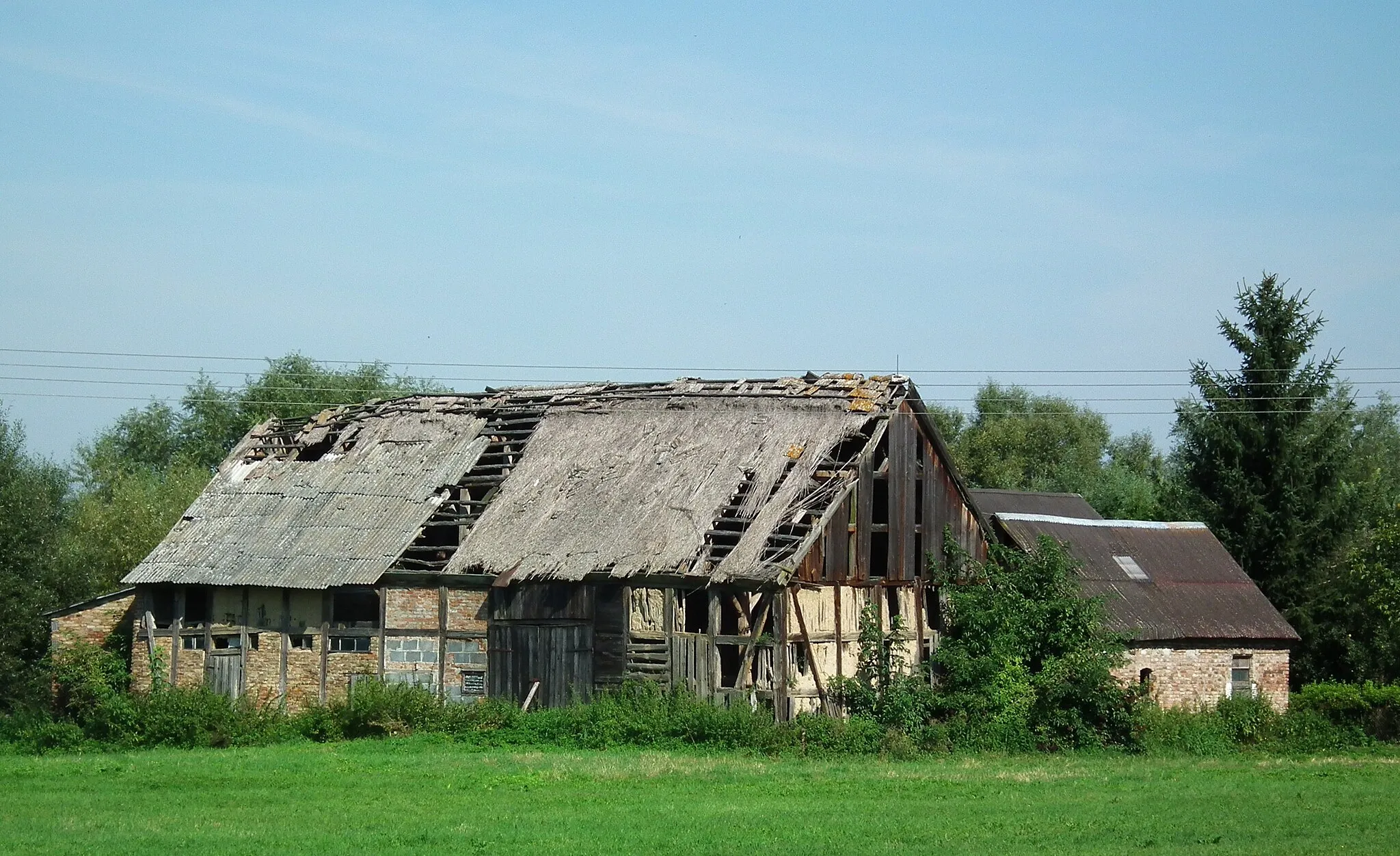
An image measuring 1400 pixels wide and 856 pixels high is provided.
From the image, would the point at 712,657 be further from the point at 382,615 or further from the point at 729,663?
the point at 382,615

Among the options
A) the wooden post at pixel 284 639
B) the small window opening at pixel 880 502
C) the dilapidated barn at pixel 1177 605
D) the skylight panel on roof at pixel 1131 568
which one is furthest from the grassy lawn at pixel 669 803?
the skylight panel on roof at pixel 1131 568

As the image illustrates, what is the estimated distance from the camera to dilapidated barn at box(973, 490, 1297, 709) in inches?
1321

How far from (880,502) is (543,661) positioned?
24.4 ft

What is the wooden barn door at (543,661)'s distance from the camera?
2933cm

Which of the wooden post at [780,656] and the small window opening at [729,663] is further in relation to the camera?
the small window opening at [729,663]

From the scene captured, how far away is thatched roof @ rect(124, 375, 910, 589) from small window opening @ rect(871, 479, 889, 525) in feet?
2.82

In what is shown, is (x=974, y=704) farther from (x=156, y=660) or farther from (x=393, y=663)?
(x=156, y=660)

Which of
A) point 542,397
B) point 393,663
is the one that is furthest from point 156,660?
point 542,397

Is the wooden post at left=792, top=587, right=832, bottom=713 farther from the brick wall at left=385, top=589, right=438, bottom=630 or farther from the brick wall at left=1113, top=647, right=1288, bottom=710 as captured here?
the brick wall at left=1113, top=647, right=1288, bottom=710

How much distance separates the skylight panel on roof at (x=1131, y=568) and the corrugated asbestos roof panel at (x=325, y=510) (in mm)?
15056

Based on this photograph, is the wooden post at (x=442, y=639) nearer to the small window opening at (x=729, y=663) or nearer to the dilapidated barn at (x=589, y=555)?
the dilapidated barn at (x=589, y=555)

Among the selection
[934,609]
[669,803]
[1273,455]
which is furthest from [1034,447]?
Answer: [669,803]

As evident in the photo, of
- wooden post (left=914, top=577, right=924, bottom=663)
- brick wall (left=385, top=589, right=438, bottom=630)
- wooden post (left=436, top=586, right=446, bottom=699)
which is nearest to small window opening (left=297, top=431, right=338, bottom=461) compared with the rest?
brick wall (left=385, top=589, right=438, bottom=630)

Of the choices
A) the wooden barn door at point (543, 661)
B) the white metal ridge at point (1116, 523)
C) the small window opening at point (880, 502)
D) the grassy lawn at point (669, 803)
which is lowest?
the grassy lawn at point (669, 803)
